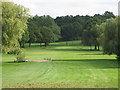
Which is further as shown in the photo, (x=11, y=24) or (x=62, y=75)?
(x=11, y=24)

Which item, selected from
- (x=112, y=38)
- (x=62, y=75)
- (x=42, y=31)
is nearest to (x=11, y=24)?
(x=62, y=75)

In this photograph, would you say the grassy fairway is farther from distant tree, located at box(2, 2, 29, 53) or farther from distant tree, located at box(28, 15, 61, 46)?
distant tree, located at box(28, 15, 61, 46)

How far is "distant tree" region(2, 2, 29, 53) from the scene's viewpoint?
3128 centimetres

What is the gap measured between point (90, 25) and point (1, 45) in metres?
52.7

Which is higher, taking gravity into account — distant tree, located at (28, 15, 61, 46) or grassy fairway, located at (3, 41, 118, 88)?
distant tree, located at (28, 15, 61, 46)

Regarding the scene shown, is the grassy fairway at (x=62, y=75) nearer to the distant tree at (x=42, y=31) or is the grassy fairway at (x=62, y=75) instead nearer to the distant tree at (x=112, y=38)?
the distant tree at (x=112, y=38)

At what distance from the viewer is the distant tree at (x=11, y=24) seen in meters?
31.3

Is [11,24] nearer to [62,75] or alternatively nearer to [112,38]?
[62,75]

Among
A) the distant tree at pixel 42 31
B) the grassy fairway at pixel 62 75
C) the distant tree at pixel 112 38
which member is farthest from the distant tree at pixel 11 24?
the distant tree at pixel 42 31

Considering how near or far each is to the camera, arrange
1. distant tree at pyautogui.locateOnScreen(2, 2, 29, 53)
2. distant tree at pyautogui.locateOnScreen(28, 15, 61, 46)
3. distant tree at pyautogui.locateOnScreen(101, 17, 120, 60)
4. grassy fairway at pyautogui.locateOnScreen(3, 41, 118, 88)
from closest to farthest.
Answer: grassy fairway at pyautogui.locateOnScreen(3, 41, 118, 88), distant tree at pyautogui.locateOnScreen(2, 2, 29, 53), distant tree at pyautogui.locateOnScreen(101, 17, 120, 60), distant tree at pyautogui.locateOnScreen(28, 15, 61, 46)

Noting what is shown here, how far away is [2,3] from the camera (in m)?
30.7

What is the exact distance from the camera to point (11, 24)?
103ft

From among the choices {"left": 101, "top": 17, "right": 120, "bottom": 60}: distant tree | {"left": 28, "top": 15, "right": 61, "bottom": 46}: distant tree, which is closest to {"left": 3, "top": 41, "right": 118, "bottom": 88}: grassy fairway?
{"left": 101, "top": 17, "right": 120, "bottom": 60}: distant tree

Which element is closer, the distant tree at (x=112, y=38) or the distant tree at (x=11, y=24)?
the distant tree at (x=11, y=24)
